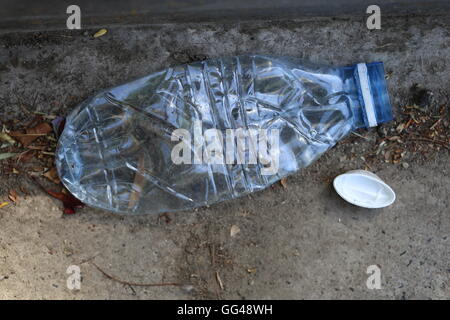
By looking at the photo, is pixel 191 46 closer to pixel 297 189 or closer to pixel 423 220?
pixel 297 189

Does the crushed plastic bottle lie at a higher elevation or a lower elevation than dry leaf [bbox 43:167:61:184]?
higher

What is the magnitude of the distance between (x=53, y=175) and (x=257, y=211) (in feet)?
3.64

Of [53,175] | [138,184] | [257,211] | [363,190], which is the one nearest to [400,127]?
[363,190]

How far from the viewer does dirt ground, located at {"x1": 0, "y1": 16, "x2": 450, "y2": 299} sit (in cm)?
237

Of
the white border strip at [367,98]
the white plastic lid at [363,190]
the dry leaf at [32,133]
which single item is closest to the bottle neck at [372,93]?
the white border strip at [367,98]

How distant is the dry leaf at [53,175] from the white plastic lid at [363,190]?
1.48 m

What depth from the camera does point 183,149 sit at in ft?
7.64

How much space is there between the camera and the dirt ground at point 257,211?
2.37m

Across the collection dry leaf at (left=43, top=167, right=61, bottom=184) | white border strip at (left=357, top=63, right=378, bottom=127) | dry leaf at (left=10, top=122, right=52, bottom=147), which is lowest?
dry leaf at (left=43, top=167, right=61, bottom=184)

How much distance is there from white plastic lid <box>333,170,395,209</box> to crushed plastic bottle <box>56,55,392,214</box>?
0.19m

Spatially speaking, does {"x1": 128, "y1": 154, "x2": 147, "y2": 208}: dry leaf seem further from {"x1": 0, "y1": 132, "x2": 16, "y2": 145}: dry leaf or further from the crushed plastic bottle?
{"x1": 0, "y1": 132, "x2": 16, "y2": 145}: dry leaf

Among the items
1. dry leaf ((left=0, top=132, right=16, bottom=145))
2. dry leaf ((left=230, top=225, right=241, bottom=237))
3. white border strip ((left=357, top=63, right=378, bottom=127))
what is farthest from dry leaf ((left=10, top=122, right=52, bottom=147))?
white border strip ((left=357, top=63, right=378, bottom=127))
